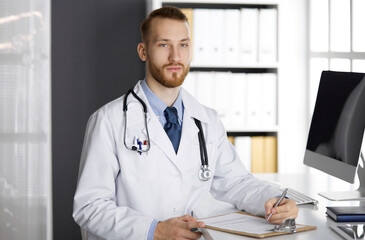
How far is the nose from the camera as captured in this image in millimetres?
1771

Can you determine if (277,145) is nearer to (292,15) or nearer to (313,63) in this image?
(313,63)

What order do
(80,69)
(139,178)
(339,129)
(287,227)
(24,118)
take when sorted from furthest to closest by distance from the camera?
(80,69), (24,118), (339,129), (139,178), (287,227)

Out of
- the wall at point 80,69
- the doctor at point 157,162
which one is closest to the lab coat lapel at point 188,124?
the doctor at point 157,162

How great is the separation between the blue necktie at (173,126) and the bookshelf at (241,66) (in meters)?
1.21

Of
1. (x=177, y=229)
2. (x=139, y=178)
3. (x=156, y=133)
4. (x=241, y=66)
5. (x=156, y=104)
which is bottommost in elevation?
(x=177, y=229)

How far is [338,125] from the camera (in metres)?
1.83

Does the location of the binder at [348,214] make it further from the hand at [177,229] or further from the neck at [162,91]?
the neck at [162,91]

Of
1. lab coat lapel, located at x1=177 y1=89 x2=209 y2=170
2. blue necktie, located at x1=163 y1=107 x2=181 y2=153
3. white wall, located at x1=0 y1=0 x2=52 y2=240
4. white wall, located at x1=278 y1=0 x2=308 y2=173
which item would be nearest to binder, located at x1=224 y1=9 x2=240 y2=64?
white wall, located at x1=278 y1=0 x2=308 y2=173

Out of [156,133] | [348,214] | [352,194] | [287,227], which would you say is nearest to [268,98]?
[352,194]

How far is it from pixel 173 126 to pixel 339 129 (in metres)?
0.59

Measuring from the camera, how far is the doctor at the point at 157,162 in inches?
61.9

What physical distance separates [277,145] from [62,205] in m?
1.50

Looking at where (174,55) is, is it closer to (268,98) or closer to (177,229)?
(177,229)

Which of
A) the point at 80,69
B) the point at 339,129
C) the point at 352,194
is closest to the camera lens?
the point at 339,129
